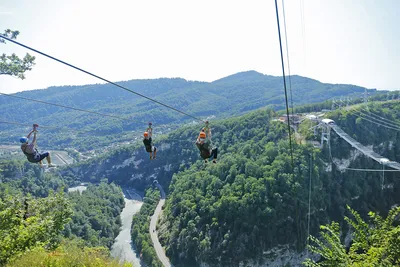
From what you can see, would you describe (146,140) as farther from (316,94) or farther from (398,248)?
(316,94)

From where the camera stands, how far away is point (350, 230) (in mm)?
42531

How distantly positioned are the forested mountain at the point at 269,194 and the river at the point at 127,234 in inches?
232

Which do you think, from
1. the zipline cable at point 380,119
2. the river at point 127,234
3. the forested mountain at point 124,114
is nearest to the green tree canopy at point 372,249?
the river at point 127,234

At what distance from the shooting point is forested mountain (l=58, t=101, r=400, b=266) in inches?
1547

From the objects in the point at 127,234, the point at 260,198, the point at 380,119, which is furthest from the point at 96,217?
the point at 380,119

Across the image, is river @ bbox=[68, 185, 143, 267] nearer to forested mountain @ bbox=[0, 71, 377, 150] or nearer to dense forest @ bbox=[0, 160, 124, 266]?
dense forest @ bbox=[0, 160, 124, 266]

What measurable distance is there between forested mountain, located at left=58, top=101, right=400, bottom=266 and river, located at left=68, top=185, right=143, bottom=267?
589 centimetres

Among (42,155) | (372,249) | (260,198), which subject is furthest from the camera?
(260,198)

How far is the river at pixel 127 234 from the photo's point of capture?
147 feet

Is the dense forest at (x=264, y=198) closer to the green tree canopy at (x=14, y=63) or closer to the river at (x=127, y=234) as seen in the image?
the river at (x=127, y=234)

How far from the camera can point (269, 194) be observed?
133 ft

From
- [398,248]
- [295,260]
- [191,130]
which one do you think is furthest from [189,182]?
[398,248]

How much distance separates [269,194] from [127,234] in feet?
95.9

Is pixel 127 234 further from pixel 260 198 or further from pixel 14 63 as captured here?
pixel 14 63
